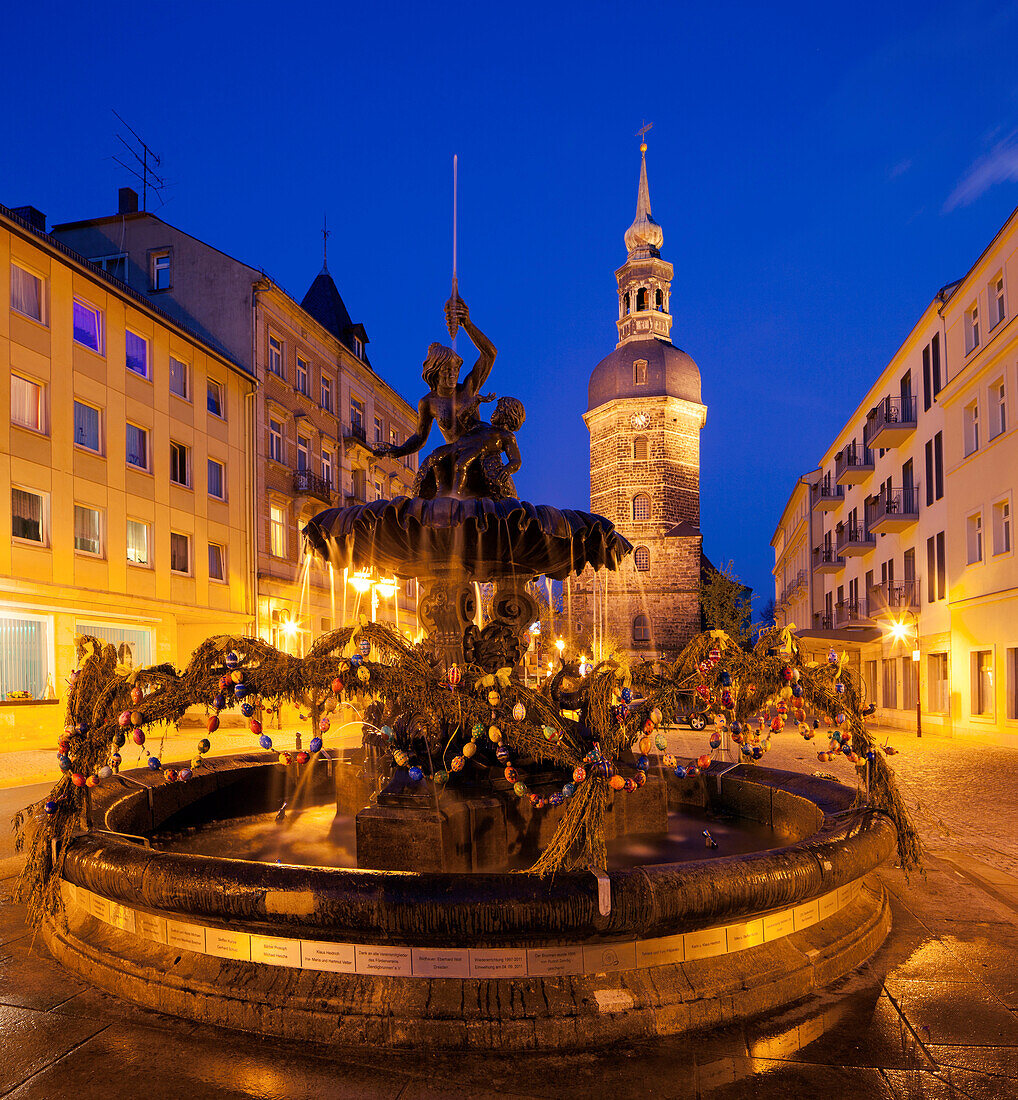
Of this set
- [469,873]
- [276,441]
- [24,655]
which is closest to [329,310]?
[276,441]

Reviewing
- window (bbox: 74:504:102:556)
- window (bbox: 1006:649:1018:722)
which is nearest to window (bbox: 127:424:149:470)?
window (bbox: 74:504:102:556)

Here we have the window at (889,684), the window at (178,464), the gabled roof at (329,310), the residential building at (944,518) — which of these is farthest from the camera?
the gabled roof at (329,310)

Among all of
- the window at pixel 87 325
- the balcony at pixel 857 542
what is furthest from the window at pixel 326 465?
the balcony at pixel 857 542

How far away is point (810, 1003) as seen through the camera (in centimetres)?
366

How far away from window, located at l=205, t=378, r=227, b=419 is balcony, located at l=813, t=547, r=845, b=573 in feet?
83.8

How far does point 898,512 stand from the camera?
28234 millimetres

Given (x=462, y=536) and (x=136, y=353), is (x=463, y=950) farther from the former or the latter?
(x=136, y=353)

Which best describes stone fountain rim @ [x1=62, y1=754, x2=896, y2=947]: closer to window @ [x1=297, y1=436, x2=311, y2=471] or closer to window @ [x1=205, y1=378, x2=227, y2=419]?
window @ [x1=205, y1=378, x2=227, y2=419]

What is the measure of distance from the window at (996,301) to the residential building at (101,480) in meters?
21.9

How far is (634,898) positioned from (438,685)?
1336 mm

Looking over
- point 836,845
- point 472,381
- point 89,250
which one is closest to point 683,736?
point 472,381

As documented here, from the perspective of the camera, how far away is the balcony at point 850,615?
32.6 metres

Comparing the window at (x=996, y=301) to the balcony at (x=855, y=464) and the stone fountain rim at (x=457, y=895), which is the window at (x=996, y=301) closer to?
the balcony at (x=855, y=464)

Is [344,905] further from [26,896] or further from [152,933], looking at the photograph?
[26,896]
